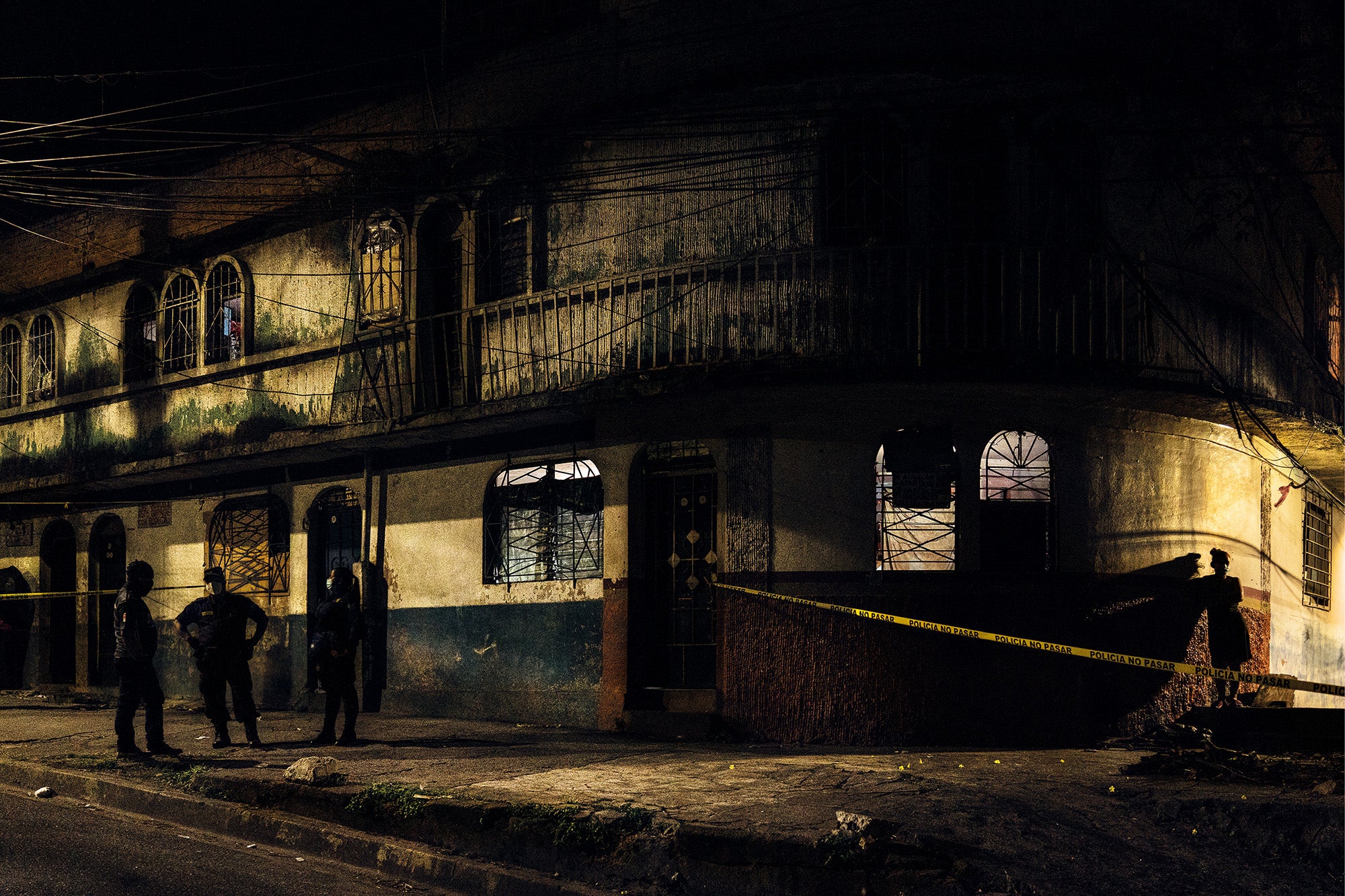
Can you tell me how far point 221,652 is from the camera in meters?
11.0

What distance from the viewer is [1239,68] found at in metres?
11.3

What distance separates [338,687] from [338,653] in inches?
12.5

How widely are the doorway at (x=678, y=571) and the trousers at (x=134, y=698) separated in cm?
433

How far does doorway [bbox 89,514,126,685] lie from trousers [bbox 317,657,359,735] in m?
8.77

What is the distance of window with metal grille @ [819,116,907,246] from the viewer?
11094 mm

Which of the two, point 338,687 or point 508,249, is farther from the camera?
point 508,249

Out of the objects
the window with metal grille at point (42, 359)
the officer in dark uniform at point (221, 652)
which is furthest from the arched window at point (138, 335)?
the officer in dark uniform at point (221, 652)

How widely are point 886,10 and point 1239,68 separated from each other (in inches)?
132

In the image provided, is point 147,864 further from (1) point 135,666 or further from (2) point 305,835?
(1) point 135,666

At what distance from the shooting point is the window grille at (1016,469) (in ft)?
36.1

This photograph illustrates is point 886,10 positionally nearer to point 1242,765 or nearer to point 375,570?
point 1242,765


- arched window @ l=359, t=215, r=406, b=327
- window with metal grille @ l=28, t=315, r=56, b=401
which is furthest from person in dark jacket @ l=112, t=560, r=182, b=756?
window with metal grille @ l=28, t=315, r=56, b=401

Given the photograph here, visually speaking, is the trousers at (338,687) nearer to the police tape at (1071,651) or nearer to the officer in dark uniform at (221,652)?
the officer in dark uniform at (221,652)

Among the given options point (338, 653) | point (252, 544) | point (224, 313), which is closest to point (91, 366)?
point (224, 313)
